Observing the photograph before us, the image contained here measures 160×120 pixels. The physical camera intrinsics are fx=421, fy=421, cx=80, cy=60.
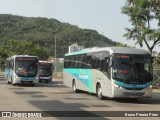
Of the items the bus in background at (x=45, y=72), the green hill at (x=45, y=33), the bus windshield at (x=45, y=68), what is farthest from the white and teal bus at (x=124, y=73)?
the green hill at (x=45, y=33)

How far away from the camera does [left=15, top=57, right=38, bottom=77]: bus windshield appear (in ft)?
119

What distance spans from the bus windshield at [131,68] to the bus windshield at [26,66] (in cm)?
1630

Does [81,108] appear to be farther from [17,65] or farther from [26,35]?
[26,35]

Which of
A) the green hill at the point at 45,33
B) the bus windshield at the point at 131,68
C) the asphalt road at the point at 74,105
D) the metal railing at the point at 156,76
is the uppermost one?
the green hill at the point at 45,33

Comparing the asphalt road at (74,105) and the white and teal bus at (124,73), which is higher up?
the white and teal bus at (124,73)

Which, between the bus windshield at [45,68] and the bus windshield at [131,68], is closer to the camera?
the bus windshield at [131,68]

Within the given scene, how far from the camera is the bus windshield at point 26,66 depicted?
1425 inches

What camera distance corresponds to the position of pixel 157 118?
14.0 meters

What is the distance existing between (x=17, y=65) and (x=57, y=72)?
104ft

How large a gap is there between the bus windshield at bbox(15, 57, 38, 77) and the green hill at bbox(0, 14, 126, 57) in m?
78.1

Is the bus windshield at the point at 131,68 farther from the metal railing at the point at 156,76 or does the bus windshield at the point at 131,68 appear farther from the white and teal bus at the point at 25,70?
the white and teal bus at the point at 25,70

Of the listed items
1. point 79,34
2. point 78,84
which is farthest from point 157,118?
point 79,34

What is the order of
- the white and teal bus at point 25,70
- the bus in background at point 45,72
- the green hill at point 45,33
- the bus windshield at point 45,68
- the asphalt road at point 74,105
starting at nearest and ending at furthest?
the asphalt road at point 74,105 < the white and teal bus at point 25,70 < the bus in background at point 45,72 < the bus windshield at point 45,68 < the green hill at point 45,33

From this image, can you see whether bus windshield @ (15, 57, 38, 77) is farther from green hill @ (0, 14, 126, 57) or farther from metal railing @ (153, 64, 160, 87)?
green hill @ (0, 14, 126, 57)
